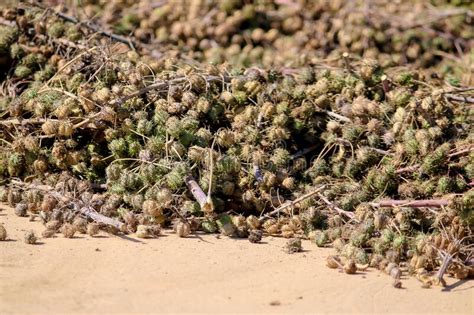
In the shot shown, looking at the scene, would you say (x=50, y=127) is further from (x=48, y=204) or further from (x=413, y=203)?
(x=413, y=203)

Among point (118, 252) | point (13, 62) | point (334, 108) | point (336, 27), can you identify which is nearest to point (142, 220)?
point (118, 252)

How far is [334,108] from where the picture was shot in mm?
4852

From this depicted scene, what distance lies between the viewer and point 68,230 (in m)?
4.14

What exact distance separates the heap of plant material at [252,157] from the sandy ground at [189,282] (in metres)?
0.11

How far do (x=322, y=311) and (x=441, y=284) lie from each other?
0.65 metres

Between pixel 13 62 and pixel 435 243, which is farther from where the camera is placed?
pixel 13 62

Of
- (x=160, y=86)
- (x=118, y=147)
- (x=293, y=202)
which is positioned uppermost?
(x=160, y=86)

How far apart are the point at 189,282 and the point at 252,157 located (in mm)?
Result: 986

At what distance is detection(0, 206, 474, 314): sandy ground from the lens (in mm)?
3449

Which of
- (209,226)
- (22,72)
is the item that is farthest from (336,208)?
(22,72)

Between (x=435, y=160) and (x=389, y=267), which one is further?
(x=435, y=160)

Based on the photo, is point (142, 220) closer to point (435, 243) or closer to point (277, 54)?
point (435, 243)

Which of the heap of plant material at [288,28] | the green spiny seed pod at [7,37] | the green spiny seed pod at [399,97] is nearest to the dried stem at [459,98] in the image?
the green spiny seed pod at [399,97]

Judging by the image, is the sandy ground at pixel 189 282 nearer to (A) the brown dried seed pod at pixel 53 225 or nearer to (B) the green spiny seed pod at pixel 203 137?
(A) the brown dried seed pod at pixel 53 225
